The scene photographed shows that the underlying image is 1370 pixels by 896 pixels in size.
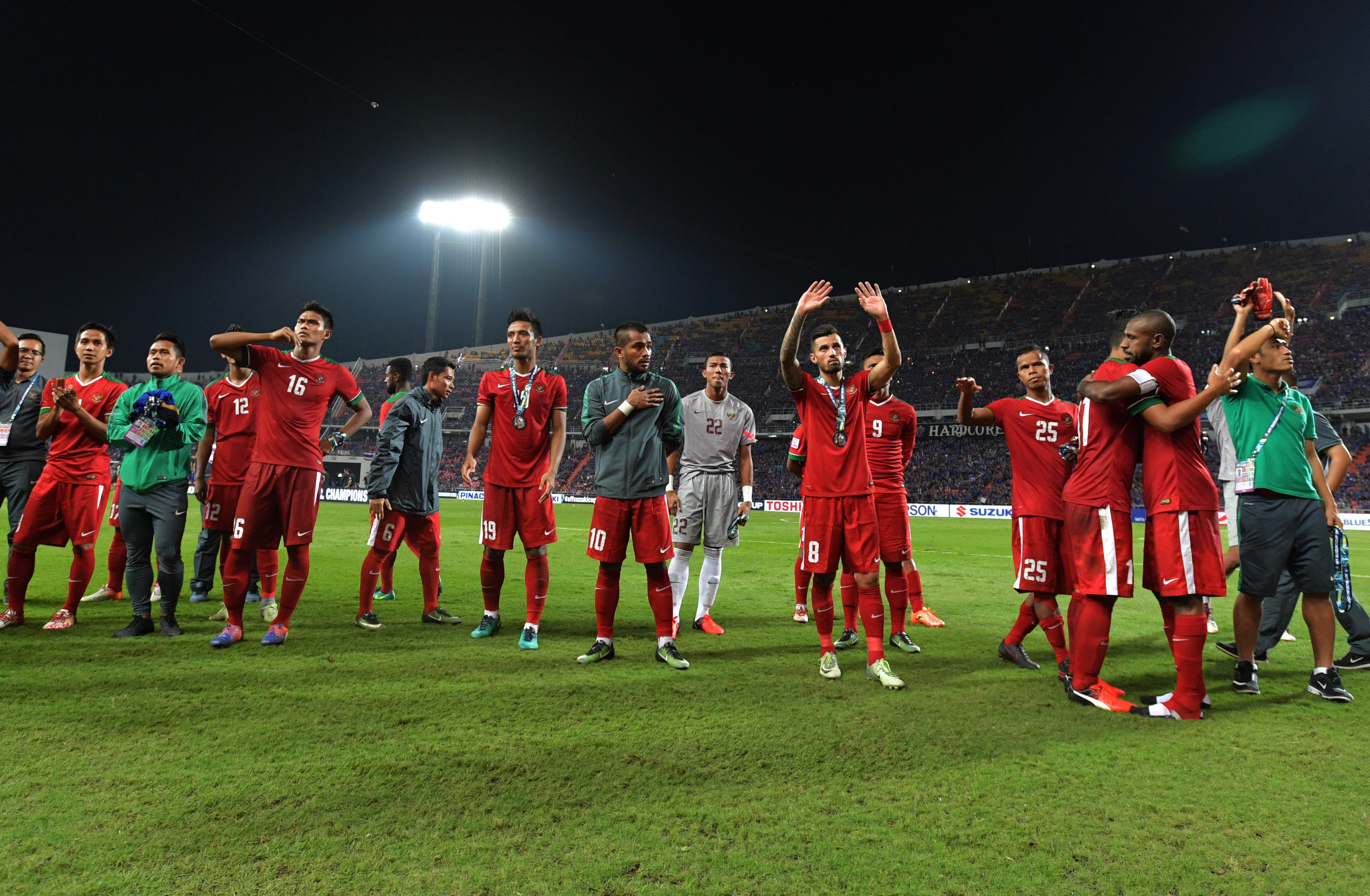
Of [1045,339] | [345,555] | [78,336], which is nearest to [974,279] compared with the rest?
[1045,339]

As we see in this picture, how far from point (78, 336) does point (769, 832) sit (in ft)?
22.5

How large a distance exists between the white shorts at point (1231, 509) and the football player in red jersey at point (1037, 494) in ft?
6.15

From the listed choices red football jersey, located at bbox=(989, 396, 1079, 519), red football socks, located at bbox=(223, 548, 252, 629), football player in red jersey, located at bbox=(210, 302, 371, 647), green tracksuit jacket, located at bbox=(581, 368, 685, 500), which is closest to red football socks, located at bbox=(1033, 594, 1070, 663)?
red football jersey, located at bbox=(989, 396, 1079, 519)

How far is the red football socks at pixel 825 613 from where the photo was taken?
14.7 ft

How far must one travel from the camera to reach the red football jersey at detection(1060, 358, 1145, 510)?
3.99m

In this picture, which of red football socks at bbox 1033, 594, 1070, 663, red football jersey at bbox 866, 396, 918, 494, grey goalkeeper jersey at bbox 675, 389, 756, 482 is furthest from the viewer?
grey goalkeeper jersey at bbox 675, 389, 756, 482

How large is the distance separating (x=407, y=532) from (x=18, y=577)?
2.87 m

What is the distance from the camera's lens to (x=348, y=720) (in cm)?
335

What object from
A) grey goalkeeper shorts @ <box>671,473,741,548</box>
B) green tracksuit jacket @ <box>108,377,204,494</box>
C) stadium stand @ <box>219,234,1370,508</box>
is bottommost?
grey goalkeeper shorts @ <box>671,473,741,548</box>

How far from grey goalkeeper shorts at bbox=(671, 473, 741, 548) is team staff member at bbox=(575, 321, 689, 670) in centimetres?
131

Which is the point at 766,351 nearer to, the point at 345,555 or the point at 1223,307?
the point at 1223,307

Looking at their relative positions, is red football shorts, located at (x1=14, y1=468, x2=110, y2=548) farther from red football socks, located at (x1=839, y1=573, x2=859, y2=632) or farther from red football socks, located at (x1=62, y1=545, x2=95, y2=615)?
red football socks, located at (x1=839, y1=573, x2=859, y2=632)

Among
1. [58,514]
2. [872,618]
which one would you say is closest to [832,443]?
[872,618]

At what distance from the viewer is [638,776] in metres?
2.77
